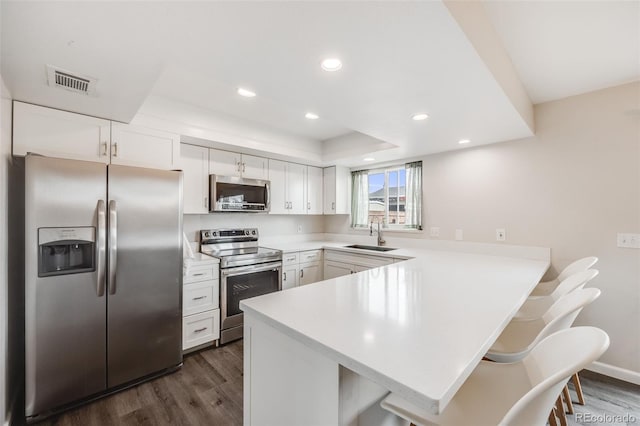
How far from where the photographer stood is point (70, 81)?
5.08 ft

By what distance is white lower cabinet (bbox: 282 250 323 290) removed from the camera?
10.8 feet

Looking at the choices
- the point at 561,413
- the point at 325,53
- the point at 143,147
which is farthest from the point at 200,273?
the point at 561,413

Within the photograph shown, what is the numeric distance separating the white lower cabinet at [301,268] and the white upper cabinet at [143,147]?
1613mm

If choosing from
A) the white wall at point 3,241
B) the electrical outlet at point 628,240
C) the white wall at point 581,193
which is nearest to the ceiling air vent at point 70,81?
the white wall at point 3,241

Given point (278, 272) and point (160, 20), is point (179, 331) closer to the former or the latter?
point (278, 272)

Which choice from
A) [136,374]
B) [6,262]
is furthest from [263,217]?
[6,262]

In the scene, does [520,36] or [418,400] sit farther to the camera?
[520,36]

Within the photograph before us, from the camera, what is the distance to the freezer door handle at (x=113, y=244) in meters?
1.87

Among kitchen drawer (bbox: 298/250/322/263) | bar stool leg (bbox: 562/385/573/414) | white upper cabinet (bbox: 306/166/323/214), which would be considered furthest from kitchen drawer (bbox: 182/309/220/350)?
bar stool leg (bbox: 562/385/573/414)

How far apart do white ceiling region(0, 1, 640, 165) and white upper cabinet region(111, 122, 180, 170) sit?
13 centimetres

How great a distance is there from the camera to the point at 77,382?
1.79 metres

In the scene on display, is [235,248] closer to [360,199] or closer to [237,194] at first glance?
[237,194]

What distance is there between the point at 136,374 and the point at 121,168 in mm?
1532

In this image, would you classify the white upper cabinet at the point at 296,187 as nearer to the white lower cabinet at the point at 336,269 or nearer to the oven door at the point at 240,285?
the white lower cabinet at the point at 336,269
